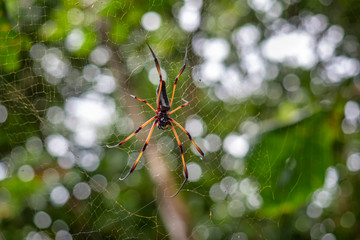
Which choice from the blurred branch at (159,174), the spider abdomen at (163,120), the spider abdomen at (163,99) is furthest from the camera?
the blurred branch at (159,174)

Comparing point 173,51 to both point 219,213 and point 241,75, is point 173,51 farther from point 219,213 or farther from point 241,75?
point 219,213

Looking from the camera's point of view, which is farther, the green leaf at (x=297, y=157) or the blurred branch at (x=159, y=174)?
the blurred branch at (x=159, y=174)

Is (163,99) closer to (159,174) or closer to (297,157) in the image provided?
(297,157)

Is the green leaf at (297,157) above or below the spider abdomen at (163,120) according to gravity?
above

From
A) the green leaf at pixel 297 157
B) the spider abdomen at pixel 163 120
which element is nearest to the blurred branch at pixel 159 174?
the spider abdomen at pixel 163 120

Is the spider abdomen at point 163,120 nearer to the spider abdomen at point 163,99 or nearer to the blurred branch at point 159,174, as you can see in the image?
the spider abdomen at point 163,99

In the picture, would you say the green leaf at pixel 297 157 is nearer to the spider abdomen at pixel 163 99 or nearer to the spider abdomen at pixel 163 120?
the spider abdomen at pixel 163 99

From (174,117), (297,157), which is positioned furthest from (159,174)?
(297,157)

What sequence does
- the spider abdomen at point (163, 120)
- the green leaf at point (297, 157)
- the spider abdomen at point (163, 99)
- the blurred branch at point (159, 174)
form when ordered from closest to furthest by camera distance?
the green leaf at point (297, 157), the spider abdomen at point (163, 99), the spider abdomen at point (163, 120), the blurred branch at point (159, 174)
